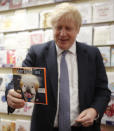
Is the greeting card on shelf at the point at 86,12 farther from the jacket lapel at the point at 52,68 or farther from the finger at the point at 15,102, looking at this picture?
the finger at the point at 15,102

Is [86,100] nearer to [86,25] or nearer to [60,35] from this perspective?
[60,35]

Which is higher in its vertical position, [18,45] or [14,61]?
[18,45]

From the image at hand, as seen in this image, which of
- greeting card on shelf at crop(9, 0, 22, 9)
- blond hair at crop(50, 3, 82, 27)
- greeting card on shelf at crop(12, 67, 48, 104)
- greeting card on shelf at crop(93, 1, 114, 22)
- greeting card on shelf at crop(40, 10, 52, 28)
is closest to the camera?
greeting card on shelf at crop(12, 67, 48, 104)

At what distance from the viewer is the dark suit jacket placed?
0.86 metres

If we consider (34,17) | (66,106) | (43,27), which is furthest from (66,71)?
(34,17)

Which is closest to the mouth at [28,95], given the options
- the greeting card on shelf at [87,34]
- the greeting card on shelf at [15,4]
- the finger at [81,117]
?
the finger at [81,117]

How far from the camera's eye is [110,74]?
136 cm

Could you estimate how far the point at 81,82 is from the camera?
87cm

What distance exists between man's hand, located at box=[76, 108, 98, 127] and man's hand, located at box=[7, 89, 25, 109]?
292mm

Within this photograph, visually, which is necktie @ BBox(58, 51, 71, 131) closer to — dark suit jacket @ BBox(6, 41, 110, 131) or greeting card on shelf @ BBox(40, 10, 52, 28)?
dark suit jacket @ BBox(6, 41, 110, 131)

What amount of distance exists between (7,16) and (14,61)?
51 cm

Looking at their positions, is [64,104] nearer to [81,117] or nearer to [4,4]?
[81,117]

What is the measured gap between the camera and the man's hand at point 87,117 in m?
0.77

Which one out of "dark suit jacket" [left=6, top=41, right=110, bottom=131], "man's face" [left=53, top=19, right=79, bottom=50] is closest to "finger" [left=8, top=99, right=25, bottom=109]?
"dark suit jacket" [left=6, top=41, right=110, bottom=131]
